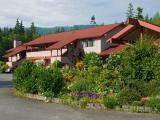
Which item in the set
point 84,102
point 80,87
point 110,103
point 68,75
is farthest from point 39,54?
point 110,103

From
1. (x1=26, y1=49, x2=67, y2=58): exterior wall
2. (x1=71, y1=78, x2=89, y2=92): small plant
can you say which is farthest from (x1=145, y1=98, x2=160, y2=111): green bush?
(x1=26, y1=49, x2=67, y2=58): exterior wall

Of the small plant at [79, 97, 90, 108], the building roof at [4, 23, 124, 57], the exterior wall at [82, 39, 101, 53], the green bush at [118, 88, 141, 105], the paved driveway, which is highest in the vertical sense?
the building roof at [4, 23, 124, 57]

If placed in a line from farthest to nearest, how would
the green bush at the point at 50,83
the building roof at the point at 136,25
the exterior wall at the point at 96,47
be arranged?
the exterior wall at the point at 96,47 → the building roof at the point at 136,25 → the green bush at the point at 50,83

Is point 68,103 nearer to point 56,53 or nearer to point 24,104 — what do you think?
point 24,104

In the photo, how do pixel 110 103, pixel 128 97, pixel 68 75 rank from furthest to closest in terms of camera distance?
pixel 68 75 → pixel 128 97 → pixel 110 103

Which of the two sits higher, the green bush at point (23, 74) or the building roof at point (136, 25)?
the building roof at point (136, 25)

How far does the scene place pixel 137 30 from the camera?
107 ft

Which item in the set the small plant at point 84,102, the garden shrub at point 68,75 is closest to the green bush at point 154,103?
the small plant at point 84,102

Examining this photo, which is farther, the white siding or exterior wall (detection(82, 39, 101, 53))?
the white siding

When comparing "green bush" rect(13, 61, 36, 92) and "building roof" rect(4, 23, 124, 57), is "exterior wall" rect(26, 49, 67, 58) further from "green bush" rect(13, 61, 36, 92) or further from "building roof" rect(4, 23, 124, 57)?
"green bush" rect(13, 61, 36, 92)

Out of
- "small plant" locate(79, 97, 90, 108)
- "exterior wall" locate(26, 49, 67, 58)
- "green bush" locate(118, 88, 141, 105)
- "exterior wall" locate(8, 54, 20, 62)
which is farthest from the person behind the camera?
"exterior wall" locate(8, 54, 20, 62)

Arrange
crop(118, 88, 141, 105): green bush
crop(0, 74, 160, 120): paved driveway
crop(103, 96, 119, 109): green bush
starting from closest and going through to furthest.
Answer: crop(0, 74, 160, 120): paved driveway → crop(103, 96, 119, 109): green bush → crop(118, 88, 141, 105): green bush

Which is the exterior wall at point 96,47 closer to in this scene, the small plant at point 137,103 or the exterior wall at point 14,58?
the exterior wall at point 14,58

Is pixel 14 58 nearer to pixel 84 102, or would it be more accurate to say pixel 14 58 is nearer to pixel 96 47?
pixel 96 47
